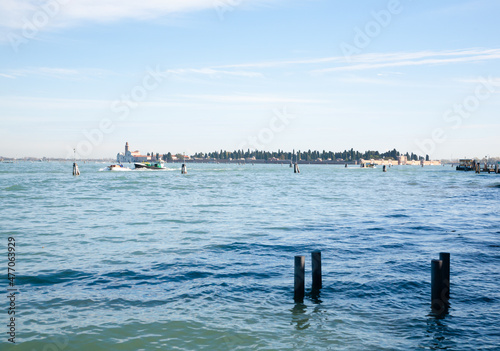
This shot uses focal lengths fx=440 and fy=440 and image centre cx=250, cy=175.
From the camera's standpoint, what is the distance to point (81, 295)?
1449 cm

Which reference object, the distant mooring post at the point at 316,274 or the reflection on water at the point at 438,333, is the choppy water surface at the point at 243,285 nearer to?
the reflection on water at the point at 438,333

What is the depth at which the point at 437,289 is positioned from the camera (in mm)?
13383

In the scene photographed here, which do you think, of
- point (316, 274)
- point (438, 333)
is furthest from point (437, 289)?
point (316, 274)

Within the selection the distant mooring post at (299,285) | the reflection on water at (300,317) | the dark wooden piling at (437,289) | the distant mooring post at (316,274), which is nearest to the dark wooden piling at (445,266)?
the dark wooden piling at (437,289)

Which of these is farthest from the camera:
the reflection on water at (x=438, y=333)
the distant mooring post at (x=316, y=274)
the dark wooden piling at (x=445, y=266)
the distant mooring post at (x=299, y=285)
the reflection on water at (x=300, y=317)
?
the distant mooring post at (x=316, y=274)

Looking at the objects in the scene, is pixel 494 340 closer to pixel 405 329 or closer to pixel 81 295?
pixel 405 329

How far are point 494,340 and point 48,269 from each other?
52.1 ft

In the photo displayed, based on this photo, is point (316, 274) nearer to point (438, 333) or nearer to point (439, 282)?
point (439, 282)

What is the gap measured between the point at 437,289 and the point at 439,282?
0.22 m

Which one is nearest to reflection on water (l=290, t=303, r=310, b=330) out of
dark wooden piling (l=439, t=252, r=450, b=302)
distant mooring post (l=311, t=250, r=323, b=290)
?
distant mooring post (l=311, t=250, r=323, b=290)

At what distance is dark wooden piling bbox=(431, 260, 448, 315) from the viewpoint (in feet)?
43.2

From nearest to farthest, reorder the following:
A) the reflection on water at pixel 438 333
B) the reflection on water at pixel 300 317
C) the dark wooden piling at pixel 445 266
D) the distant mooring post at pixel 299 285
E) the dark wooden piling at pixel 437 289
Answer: the reflection on water at pixel 438 333 → the reflection on water at pixel 300 317 → the dark wooden piling at pixel 437 289 → the dark wooden piling at pixel 445 266 → the distant mooring post at pixel 299 285

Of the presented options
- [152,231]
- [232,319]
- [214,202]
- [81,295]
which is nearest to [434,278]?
[232,319]

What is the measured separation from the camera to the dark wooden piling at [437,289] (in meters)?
13.2
